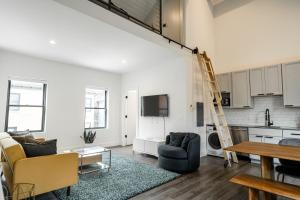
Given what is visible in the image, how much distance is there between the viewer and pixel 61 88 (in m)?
5.44

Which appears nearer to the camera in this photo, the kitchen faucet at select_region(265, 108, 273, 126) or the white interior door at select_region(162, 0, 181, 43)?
the kitchen faucet at select_region(265, 108, 273, 126)

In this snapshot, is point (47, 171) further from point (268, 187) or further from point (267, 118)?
point (267, 118)

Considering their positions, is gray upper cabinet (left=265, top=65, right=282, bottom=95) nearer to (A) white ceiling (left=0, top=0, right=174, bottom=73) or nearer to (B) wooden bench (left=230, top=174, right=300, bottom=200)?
(A) white ceiling (left=0, top=0, right=174, bottom=73)

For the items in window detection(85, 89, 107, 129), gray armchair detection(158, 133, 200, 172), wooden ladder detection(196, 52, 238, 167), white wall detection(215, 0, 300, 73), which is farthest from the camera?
window detection(85, 89, 107, 129)

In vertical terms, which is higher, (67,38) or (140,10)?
(140,10)

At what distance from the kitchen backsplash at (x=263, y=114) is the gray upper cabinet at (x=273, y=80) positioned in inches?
14.0

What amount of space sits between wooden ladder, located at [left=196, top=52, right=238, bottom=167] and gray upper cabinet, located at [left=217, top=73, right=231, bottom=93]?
425 mm

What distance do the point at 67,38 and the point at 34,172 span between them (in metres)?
2.71

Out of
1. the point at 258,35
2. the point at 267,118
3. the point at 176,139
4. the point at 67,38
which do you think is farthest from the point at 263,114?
the point at 67,38

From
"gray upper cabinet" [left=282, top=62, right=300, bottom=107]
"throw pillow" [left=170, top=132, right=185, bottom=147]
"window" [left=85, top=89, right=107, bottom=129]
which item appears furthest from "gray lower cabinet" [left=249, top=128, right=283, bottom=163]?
"window" [left=85, top=89, right=107, bottom=129]

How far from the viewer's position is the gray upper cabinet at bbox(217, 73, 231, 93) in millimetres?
5172

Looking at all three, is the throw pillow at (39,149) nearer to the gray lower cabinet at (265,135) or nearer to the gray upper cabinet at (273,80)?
the gray lower cabinet at (265,135)

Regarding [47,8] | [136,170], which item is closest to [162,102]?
[136,170]

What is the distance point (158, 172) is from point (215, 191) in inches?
46.4
